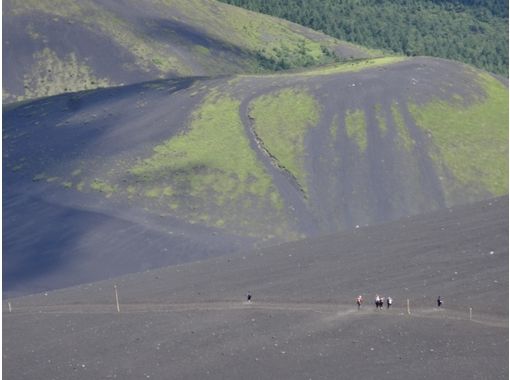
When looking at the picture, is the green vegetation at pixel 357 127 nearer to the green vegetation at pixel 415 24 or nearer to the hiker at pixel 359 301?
the hiker at pixel 359 301

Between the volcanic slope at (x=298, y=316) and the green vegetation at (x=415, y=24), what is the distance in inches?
3365

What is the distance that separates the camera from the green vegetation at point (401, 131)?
6781 centimetres

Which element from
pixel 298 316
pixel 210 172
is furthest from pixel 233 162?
pixel 298 316

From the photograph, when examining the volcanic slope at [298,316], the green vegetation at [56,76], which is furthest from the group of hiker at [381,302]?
the green vegetation at [56,76]

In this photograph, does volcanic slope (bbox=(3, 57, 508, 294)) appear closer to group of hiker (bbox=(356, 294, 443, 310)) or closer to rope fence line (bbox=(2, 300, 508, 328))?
rope fence line (bbox=(2, 300, 508, 328))

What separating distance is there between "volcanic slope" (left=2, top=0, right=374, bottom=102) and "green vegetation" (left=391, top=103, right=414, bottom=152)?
34.8 meters

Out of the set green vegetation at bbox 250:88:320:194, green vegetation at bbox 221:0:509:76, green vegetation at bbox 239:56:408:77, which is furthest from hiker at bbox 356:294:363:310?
green vegetation at bbox 221:0:509:76

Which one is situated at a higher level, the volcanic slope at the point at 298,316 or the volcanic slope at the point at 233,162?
the volcanic slope at the point at 298,316

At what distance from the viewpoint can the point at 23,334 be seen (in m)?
42.2

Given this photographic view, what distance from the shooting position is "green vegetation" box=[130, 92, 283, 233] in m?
61.4

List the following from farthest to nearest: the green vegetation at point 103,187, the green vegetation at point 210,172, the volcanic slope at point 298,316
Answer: the green vegetation at point 103,187 → the green vegetation at point 210,172 → the volcanic slope at point 298,316

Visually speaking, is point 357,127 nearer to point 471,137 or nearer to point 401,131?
point 401,131

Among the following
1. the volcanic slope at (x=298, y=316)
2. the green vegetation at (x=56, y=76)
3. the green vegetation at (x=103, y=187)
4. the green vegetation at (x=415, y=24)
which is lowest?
the green vegetation at (x=415, y=24)

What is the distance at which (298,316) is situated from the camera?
134ft
